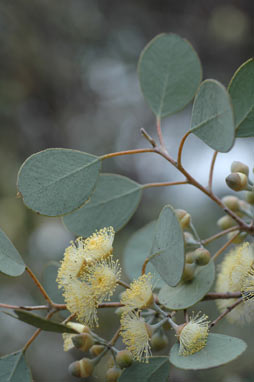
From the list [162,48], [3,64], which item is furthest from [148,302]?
[3,64]

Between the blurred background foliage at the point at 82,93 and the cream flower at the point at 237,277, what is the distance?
202 centimetres

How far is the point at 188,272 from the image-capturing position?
3.20 feet

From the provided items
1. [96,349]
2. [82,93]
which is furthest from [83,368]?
[82,93]

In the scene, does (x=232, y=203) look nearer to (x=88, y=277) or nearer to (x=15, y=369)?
(x=88, y=277)

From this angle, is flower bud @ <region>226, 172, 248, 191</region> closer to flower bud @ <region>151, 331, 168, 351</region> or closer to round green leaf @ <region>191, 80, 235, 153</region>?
round green leaf @ <region>191, 80, 235, 153</region>

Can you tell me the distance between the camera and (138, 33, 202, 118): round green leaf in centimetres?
Answer: 111

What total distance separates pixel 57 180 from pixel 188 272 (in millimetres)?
335

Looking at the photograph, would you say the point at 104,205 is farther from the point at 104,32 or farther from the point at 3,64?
the point at 104,32

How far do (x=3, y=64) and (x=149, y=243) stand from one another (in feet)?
10.2

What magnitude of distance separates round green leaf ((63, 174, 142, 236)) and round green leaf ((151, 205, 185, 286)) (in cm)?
22

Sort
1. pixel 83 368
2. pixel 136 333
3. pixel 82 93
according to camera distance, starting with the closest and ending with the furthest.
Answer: pixel 136 333, pixel 83 368, pixel 82 93

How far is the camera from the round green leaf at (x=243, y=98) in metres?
0.90

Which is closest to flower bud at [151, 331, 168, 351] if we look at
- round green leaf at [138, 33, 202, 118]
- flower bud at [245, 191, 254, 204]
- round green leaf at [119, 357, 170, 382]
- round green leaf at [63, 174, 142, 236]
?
round green leaf at [119, 357, 170, 382]

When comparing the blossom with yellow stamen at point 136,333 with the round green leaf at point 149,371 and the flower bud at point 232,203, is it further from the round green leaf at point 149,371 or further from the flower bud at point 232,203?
the flower bud at point 232,203
